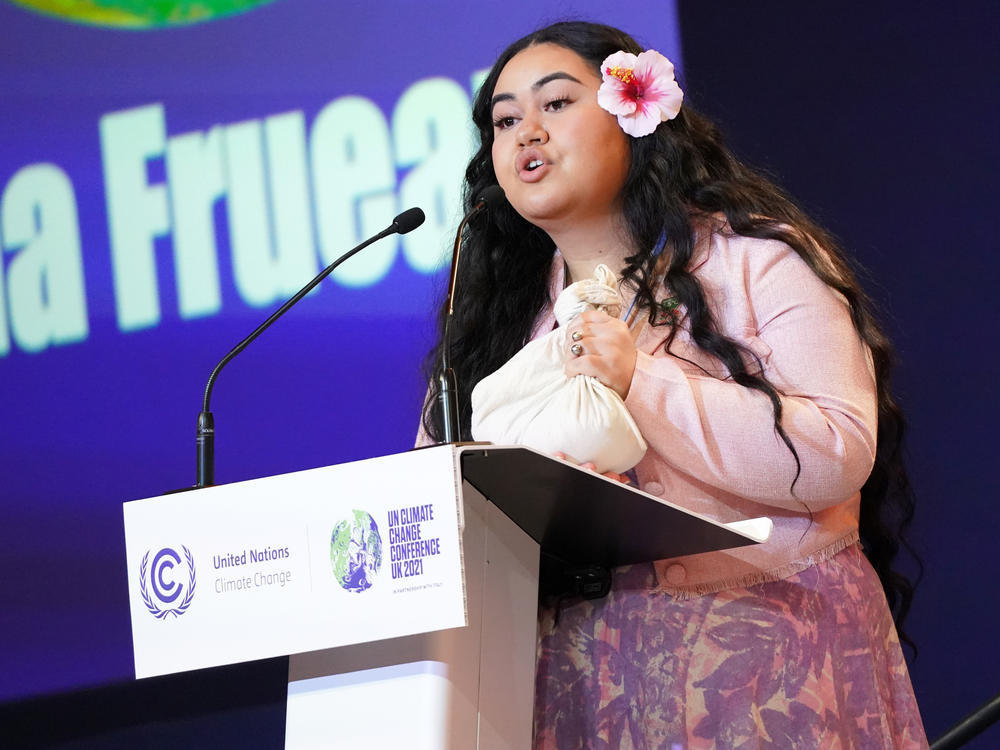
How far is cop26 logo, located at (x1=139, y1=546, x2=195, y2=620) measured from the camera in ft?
4.33

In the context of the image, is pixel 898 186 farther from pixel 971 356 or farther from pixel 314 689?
pixel 314 689

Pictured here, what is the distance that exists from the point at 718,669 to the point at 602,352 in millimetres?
420

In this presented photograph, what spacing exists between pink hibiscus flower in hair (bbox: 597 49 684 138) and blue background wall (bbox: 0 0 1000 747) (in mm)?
1144

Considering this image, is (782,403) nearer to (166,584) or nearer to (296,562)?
(296,562)

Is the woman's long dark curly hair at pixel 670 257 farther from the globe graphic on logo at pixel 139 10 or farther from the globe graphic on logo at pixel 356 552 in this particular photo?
the globe graphic on logo at pixel 139 10

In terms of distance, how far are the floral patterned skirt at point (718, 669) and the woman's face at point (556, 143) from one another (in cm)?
59

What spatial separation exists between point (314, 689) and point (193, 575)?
187mm

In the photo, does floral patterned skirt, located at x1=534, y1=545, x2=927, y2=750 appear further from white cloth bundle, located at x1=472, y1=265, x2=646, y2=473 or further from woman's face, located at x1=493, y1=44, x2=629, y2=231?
woman's face, located at x1=493, y1=44, x2=629, y2=231

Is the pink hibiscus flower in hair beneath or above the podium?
above

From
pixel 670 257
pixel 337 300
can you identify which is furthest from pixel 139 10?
pixel 670 257

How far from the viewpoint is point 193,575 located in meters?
1.32

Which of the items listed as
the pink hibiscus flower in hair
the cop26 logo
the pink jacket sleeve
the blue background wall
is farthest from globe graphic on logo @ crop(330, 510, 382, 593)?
the blue background wall

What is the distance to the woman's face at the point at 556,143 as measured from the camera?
6.27 feet

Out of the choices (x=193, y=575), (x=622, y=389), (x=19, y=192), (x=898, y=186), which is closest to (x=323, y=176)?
(x=19, y=192)
